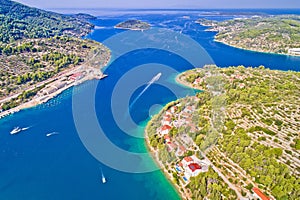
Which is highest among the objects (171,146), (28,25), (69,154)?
(28,25)

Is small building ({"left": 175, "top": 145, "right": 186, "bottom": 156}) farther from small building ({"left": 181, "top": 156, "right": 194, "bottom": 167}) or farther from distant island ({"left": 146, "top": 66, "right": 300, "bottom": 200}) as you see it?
small building ({"left": 181, "top": 156, "right": 194, "bottom": 167})

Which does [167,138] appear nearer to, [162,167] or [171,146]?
[171,146]

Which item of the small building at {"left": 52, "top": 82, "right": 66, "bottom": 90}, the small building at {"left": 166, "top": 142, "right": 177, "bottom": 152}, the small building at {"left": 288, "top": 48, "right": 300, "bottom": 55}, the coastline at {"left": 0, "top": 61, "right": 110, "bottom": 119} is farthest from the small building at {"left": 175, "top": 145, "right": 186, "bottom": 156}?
the small building at {"left": 288, "top": 48, "right": 300, "bottom": 55}

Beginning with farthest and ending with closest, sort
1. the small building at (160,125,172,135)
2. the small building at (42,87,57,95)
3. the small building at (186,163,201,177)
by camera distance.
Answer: the small building at (42,87,57,95) < the small building at (160,125,172,135) < the small building at (186,163,201,177)

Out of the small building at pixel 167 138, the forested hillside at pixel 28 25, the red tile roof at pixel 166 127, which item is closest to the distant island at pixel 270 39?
the forested hillside at pixel 28 25

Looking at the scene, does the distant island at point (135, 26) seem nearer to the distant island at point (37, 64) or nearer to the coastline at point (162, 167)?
the distant island at point (37, 64)

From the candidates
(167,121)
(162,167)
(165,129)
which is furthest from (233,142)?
(167,121)
